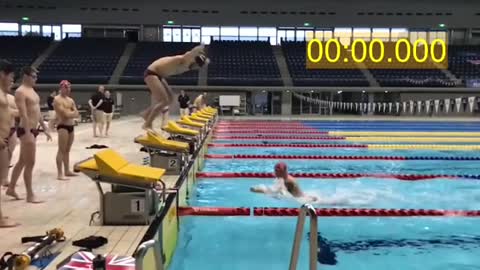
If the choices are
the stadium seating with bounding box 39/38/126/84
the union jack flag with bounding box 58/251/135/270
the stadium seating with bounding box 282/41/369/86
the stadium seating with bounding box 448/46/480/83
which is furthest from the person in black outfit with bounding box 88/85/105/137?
the stadium seating with bounding box 448/46/480/83

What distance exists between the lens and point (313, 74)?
1253 inches

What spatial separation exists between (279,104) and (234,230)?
26297 mm

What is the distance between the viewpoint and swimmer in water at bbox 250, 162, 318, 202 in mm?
6113

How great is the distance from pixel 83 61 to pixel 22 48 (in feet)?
14.9

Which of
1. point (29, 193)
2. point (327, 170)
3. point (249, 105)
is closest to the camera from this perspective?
point (29, 193)

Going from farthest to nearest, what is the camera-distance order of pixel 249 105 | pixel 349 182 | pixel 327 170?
1. pixel 249 105
2. pixel 327 170
3. pixel 349 182

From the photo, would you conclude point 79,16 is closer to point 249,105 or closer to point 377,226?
point 249,105

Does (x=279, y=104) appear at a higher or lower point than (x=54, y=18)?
lower

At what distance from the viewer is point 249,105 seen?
30.9 metres

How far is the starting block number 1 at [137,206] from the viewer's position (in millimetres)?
4629

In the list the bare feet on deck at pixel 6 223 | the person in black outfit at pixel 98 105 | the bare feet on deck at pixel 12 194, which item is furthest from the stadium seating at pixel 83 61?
the bare feet on deck at pixel 6 223

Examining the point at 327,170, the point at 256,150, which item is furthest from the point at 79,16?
the point at 327,170

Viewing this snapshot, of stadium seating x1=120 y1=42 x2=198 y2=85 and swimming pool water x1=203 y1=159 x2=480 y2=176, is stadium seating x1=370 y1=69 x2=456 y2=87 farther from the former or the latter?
swimming pool water x1=203 y1=159 x2=480 y2=176

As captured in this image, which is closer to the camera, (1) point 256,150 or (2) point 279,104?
(1) point 256,150
